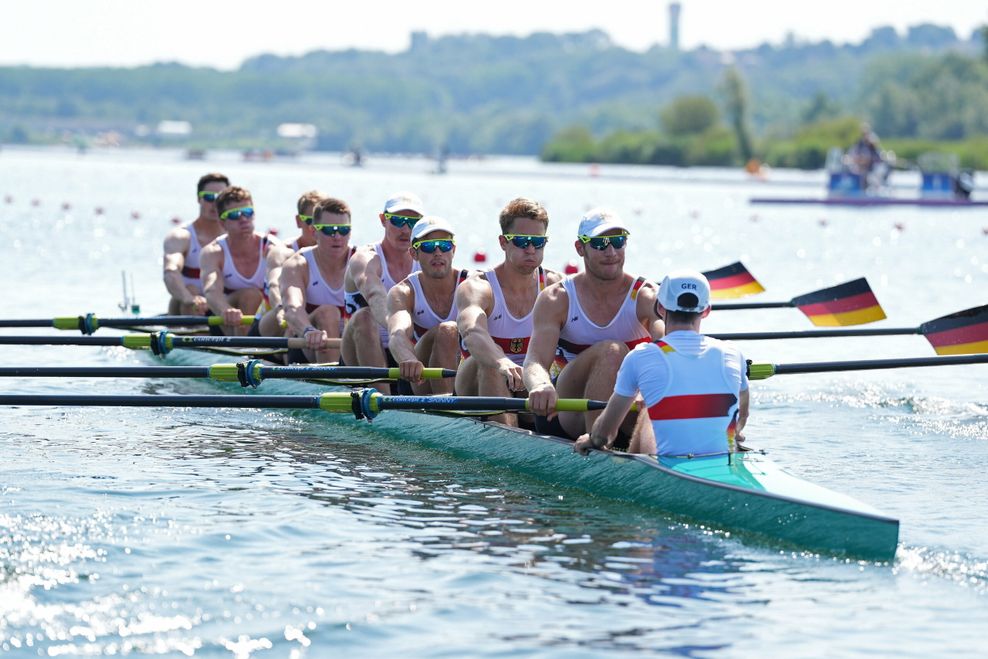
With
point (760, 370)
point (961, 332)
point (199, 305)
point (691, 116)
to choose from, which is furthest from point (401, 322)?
point (691, 116)

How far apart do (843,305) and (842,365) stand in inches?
143

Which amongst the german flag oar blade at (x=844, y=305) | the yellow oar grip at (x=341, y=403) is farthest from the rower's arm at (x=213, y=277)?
the german flag oar blade at (x=844, y=305)

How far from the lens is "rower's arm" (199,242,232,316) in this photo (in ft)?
43.2

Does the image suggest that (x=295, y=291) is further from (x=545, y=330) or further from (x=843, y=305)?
(x=843, y=305)

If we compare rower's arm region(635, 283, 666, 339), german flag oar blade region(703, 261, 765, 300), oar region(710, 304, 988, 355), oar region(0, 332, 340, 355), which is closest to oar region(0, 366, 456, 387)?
oar region(0, 332, 340, 355)

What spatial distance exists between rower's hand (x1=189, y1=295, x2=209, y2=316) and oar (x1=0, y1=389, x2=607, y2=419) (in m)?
4.69

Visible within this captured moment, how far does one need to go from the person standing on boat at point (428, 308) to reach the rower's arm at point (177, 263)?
4.35 m

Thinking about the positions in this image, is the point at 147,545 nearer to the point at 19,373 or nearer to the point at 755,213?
the point at 19,373

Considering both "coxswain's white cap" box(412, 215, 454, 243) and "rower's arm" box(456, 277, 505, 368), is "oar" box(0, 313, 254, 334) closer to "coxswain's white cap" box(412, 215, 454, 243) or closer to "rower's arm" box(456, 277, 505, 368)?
"coxswain's white cap" box(412, 215, 454, 243)

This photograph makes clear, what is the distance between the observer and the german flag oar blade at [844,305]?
13.0 meters

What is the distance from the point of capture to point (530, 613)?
254 inches

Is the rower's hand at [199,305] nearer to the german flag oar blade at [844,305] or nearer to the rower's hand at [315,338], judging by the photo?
the rower's hand at [315,338]

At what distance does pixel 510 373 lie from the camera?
27.9ft

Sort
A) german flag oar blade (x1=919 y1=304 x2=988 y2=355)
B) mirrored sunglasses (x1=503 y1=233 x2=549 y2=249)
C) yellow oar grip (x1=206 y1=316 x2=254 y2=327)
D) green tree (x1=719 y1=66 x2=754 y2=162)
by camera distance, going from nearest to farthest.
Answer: mirrored sunglasses (x1=503 y1=233 x2=549 y2=249)
german flag oar blade (x1=919 y1=304 x2=988 y2=355)
yellow oar grip (x1=206 y1=316 x2=254 y2=327)
green tree (x1=719 y1=66 x2=754 y2=162)
